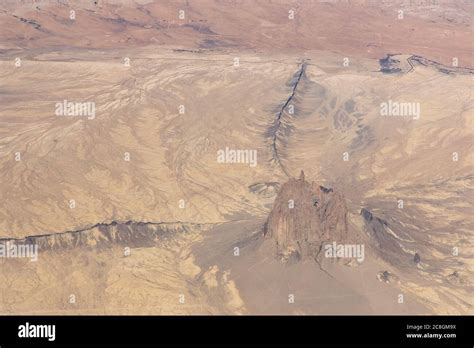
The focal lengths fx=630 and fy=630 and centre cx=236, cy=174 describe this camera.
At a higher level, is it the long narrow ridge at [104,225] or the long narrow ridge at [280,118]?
the long narrow ridge at [280,118]

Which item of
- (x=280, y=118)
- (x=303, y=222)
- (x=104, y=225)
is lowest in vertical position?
(x=303, y=222)

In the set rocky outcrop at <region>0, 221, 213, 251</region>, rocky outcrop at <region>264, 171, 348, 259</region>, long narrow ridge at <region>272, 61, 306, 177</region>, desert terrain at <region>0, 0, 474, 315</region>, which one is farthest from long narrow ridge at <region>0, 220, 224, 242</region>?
long narrow ridge at <region>272, 61, 306, 177</region>

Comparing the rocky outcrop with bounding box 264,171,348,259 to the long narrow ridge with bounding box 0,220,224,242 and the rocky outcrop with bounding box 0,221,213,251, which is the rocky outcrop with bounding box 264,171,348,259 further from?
the rocky outcrop with bounding box 0,221,213,251

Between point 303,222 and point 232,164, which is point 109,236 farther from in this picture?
point 232,164

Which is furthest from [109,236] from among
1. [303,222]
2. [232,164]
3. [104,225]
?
[232,164]

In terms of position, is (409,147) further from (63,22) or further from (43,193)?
(63,22)

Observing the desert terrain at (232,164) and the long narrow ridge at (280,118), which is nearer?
the desert terrain at (232,164)

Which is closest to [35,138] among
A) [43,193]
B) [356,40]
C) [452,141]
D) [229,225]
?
[43,193]

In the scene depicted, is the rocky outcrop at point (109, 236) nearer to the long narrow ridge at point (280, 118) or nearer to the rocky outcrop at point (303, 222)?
the rocky outcrop at point (303, 222)

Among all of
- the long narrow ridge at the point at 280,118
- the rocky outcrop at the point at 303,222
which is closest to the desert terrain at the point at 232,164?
the rocky outcrop at the point at 303,222
